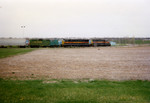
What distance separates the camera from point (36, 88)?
22.7 feet

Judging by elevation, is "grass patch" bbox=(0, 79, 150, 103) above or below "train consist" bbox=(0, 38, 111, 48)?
below

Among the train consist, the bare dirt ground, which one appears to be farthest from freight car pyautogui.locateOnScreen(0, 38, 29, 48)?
the bare dirt ground

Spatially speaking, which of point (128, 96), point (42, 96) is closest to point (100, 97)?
point (128, 96)

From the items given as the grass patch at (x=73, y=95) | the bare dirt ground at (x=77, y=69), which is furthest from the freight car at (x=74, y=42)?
the grass patch at (x=73, y=95)

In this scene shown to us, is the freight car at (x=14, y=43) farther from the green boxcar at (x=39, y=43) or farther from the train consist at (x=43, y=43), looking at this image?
the green boxcar at (x=39, y=43)

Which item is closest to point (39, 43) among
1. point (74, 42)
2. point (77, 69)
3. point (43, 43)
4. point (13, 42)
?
point (43, 43)

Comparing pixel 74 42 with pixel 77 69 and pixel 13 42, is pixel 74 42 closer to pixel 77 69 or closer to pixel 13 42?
pixel 13 42

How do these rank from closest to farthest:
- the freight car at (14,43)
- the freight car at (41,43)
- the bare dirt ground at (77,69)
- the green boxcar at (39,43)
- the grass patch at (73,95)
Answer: the grass patch at (73,95), the bare dirt ground at (77,69), the freight car at (14,43), the freight car at (41,43), the green boxcar at (39,43)

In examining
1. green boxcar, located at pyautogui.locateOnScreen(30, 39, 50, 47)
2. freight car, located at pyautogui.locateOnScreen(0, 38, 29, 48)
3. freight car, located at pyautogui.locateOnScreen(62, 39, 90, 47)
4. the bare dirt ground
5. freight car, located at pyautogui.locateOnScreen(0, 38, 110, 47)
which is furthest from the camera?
freight car, located at pyautogui.locateOnScreen(62, 39, 90, 47)

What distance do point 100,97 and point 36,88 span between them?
286cm

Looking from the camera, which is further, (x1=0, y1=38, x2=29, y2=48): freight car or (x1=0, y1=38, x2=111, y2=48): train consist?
(x1=0, y1=38, x2=111, y2=48): train consist

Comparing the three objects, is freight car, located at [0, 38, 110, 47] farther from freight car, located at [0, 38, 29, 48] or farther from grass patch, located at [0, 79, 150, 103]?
grass patch, located at [0, 79, 150, 103]

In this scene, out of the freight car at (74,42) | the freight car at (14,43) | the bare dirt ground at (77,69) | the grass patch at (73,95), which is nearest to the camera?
the grass patch at (73,95)

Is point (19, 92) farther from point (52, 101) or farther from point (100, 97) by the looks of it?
point (100, 97)
